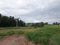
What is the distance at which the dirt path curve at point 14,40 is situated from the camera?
15099 mm

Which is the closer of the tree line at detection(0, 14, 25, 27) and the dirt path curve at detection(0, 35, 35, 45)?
the dirt path curve at detection(0, 35, 35, 45)

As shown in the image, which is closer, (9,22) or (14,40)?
(14,40)

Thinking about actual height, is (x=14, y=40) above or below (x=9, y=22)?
below

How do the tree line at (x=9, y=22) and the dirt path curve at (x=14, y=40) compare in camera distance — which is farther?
the tree line at (x=9, y=22)

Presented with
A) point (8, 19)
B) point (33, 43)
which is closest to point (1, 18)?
point (8, 19)

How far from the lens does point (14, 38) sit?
16875 millimetres

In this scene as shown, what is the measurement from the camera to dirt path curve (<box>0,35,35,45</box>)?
49.5 feet

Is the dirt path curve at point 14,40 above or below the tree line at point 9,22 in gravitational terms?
below

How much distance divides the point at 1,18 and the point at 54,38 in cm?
2764

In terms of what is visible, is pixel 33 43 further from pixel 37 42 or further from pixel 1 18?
pixel 1 18

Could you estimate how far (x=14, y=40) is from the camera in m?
16.3

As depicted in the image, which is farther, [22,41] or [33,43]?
[22,41]

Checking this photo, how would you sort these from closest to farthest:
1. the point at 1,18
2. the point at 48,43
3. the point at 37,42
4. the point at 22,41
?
the point at 48,43 < the point at 37,42 < the point at 22,41 < the point at 1,18

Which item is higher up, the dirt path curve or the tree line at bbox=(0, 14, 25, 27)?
the tree line at bbox=(0, 14, 25, 27)
